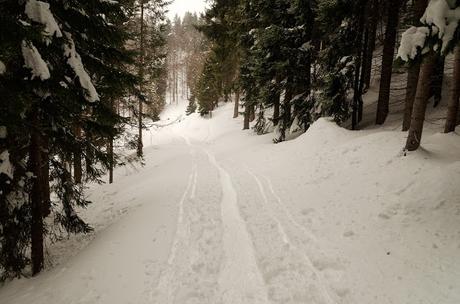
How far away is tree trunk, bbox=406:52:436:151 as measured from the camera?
7574 mm

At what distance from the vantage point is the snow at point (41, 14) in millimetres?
5793

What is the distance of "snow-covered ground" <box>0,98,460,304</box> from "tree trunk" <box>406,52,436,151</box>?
413mm

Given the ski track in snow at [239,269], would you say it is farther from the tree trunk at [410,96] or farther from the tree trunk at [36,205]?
the tree trunk at [410,96]

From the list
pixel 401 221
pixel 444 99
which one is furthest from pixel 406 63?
pixel 444 99

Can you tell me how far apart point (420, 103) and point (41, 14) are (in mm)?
8919

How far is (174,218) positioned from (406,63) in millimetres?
6837

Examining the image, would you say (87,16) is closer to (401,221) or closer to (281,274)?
(281,274)

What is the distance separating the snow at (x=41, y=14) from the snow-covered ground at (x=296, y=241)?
16.1 ft

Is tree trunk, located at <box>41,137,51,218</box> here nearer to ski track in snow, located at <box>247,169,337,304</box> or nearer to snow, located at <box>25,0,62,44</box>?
snow, located at <box>25,0,62,44</box>

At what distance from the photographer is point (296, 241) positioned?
6.81m

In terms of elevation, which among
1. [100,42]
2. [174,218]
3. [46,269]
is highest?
[100,42]

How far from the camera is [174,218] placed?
349 inches

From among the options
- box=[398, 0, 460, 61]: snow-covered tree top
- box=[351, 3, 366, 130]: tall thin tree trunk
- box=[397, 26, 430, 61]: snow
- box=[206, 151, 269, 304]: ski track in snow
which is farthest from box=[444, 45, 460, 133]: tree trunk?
box=[206, 151, 269, 304]: ski track in snow

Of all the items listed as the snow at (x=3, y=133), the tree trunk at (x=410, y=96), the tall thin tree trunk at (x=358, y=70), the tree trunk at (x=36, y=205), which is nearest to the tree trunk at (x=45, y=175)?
the tree trunk at (x=36, y=205)
